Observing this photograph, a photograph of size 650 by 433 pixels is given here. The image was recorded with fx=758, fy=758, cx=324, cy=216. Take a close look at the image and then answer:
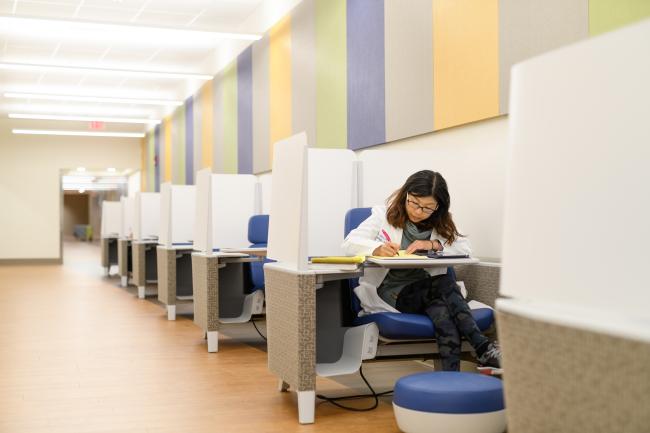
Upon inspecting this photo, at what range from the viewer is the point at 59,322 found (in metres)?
6.86

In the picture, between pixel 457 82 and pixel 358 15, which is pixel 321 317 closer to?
pixel 457 82

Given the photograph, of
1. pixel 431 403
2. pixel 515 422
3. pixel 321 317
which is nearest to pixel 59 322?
pixel 321 317

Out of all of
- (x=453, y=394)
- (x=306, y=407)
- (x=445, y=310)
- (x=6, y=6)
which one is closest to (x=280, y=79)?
(x=6, y=6)

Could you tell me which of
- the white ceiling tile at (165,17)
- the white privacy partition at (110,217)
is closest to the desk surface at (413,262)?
the white ceiling tile at (165,17)

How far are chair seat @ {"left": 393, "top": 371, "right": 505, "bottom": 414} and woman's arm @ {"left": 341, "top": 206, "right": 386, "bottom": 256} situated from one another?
927 mm

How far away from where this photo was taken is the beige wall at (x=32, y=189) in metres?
16.3

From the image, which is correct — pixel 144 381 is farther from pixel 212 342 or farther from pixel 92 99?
pixel 92 99

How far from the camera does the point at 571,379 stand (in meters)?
1.39

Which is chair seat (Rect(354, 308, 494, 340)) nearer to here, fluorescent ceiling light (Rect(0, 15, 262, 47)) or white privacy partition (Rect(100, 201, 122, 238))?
fluorescent ceiling light (Rect(0, 15, 262, 47))

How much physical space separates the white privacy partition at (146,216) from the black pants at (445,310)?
6215mm

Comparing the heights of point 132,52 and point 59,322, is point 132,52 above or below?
above

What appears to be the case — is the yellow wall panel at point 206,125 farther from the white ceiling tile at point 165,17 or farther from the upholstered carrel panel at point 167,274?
the upholstered carrel panel at point 167,274

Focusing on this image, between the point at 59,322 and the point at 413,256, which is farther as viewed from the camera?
the point at 59,322

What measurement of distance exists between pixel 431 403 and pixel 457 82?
2.20 m
